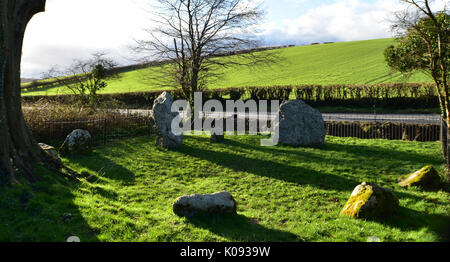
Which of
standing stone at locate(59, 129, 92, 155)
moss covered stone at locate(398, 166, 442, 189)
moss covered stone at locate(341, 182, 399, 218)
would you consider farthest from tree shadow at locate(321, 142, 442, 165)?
standing stone at locate(59, 129, 92, 155)

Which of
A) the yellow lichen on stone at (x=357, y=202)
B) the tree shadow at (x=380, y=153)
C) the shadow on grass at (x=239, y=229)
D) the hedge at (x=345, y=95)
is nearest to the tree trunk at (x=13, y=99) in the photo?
the shadow on grass at (x=239, y=229)

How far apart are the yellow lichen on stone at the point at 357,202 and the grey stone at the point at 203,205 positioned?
237 centimetres

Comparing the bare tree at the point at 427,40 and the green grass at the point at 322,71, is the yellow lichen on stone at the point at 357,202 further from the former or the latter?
the green grass at the point at 322,71

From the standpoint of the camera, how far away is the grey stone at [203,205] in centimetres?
626

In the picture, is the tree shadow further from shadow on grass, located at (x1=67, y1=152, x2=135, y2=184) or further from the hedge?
the hedge

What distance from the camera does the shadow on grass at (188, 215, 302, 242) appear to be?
5.51 meters

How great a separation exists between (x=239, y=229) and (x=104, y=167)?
6093 millimetres

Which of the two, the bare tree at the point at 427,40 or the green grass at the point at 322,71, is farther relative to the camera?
the green grass at the point at 322,71

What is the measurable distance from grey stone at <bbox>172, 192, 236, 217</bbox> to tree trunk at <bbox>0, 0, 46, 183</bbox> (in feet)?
11.1

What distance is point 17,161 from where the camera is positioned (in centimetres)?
699

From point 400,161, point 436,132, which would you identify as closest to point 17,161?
point 400,161

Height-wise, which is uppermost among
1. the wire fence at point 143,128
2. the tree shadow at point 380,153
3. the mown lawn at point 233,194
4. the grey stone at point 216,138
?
the wire fence at point 143,128
